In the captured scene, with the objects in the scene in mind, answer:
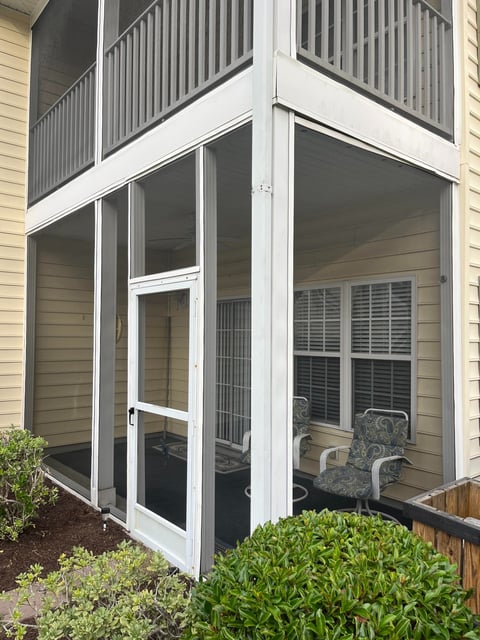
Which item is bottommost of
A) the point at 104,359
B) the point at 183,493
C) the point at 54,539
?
the point at 54,539

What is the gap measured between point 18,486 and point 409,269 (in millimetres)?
3815

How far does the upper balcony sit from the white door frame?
3.95 ft

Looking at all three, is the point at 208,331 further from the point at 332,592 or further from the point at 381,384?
the point at 381,384

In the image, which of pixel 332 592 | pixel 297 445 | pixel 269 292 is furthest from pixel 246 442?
pixel 332 592

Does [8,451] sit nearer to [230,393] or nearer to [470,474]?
[230,393]

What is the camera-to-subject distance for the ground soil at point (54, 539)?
3.17m

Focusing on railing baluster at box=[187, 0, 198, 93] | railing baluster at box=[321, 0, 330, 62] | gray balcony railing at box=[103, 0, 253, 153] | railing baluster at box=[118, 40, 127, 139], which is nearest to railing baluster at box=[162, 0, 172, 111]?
gray balcony railing at box=[103, 0, 253, 153]

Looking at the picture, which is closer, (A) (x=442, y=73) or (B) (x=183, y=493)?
(B) (x=183, y=493)

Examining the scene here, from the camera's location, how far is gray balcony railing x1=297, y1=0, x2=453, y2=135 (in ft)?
8.55

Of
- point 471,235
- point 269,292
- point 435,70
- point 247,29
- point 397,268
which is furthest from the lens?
point 397,268

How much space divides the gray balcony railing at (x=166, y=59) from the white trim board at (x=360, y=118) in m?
0.34

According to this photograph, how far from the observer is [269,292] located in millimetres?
2234

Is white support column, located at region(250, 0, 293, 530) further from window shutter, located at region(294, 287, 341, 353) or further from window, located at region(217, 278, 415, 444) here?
window shutter, located at region(294, 287, 341, 353)

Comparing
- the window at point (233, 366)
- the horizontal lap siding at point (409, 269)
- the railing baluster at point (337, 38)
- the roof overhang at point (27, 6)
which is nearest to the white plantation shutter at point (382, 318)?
the horizontal lap siding at point (409, 269)
